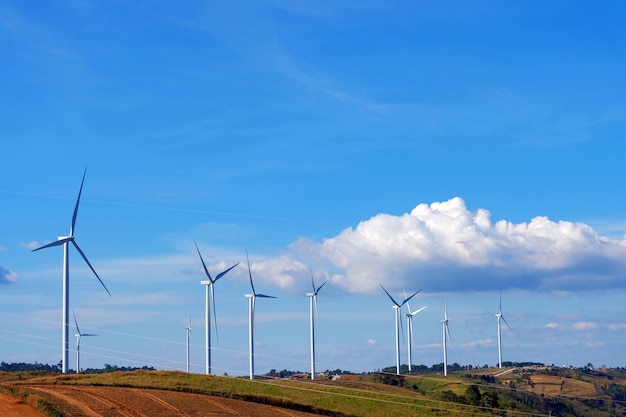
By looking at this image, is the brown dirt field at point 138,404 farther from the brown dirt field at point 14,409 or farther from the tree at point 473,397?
the tree at point 473,397

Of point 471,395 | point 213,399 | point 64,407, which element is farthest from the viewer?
point 471,395

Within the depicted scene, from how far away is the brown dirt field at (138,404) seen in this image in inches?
4006

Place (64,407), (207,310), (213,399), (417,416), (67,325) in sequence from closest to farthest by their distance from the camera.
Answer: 1. (64,407)
2. (67,325)
3. (213,399)
4. (417,416)
5. (207,310)

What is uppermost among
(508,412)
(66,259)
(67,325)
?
(66,259)

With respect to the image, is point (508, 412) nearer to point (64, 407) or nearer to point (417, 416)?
point (417, 416)

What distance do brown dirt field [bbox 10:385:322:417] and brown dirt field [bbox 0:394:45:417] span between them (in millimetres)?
142

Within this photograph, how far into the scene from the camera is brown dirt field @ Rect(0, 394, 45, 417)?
93713 mm

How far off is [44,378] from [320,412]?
40211mm

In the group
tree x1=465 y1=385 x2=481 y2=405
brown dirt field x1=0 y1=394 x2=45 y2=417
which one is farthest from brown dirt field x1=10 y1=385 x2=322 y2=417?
tree x1=465 y1=385 x2=481 y2=405

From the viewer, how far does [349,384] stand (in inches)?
7667

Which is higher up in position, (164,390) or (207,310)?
(207,310)

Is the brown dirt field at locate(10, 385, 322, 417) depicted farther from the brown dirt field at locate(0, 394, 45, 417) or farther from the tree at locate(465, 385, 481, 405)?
the tree at locate(465, 385, 481, 405)

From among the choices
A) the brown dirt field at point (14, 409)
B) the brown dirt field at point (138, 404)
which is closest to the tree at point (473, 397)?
the brown dirt field at point (138, 404)

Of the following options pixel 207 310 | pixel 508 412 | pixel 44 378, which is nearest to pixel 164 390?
pixel 44 378
